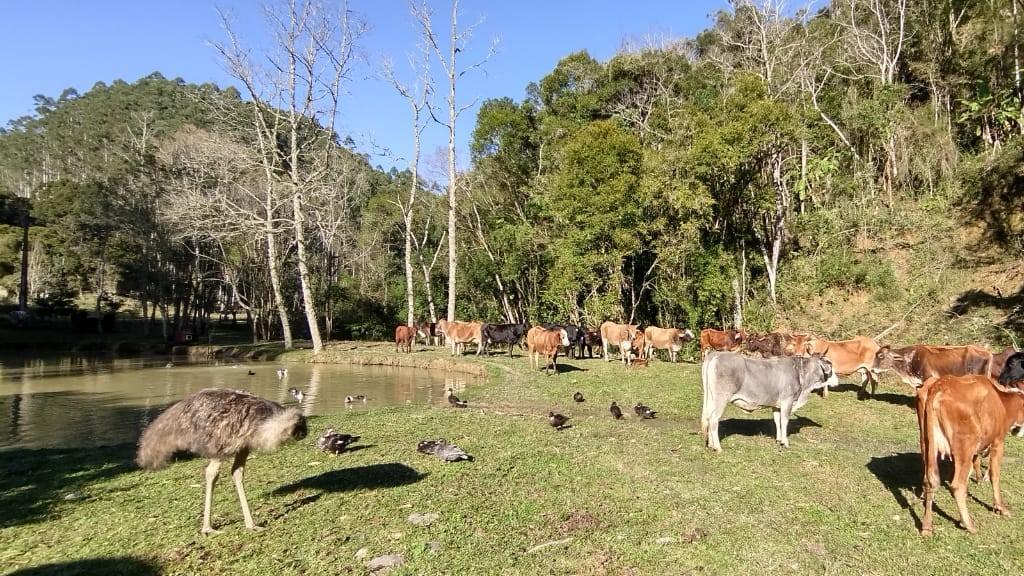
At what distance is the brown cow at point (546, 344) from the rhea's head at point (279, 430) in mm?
11722

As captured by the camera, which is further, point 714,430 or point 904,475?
point 714,430

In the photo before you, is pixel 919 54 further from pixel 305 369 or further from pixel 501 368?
pixel 305 369

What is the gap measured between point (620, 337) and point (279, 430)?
14.9 m

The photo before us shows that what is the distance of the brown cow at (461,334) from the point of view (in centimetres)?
2327

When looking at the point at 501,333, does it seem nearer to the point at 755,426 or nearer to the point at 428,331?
the point at 428,331

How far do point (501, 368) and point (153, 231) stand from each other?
79.4 feet

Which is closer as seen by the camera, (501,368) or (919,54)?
(501,368)

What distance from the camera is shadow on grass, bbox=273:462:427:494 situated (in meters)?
6.86

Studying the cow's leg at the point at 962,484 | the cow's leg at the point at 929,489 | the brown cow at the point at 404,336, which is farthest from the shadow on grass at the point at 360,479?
the brown cow at the point at 404,336

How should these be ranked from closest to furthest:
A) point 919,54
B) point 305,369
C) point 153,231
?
point 305,369
point 919,54
point 153,231

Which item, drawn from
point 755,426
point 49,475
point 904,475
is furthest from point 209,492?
point 755,426

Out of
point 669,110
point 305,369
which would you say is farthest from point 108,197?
point 669,110

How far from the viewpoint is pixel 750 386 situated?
8.66m

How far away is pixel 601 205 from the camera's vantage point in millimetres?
20922
